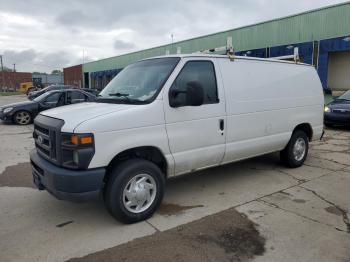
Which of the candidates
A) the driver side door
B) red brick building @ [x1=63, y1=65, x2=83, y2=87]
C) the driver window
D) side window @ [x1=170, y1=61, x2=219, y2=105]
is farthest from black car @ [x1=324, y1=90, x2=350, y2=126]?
red brick building @ [x1=63, y1=65, x2=83, y2=87]

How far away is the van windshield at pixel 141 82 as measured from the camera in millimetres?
4234

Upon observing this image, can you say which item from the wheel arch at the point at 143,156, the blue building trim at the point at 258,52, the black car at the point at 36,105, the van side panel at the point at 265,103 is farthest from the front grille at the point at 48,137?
the blue building trim at the point at 258,52

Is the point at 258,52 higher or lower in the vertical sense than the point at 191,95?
higher

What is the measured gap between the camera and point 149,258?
328 centimetres

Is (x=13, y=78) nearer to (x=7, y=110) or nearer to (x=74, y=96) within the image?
(x=7, y=110)

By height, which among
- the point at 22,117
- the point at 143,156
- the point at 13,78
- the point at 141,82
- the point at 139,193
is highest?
the point at 13,78

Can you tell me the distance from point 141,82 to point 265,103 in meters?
2.20

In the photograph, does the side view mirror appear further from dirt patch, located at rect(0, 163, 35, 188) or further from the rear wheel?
the rear wheel

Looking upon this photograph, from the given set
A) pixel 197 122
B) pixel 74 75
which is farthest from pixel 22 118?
pixel 74 75

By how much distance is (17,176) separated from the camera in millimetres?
6102

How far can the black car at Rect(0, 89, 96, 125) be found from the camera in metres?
13.4

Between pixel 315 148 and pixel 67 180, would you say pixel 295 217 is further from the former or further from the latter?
pixel 315 148

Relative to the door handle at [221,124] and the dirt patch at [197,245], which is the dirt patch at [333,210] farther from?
the door handle at [221,124]

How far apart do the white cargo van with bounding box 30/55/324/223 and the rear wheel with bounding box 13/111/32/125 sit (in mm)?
9922
